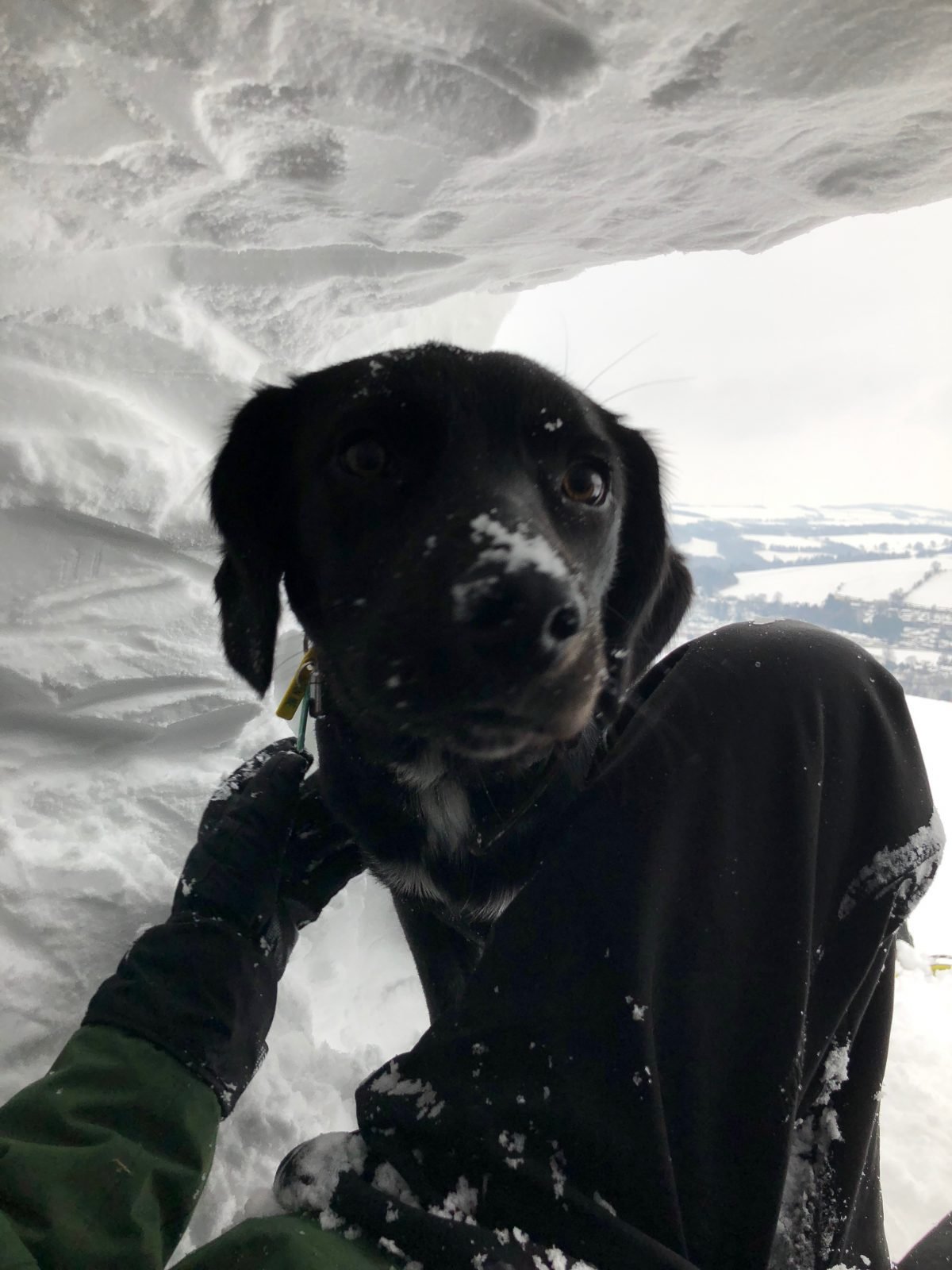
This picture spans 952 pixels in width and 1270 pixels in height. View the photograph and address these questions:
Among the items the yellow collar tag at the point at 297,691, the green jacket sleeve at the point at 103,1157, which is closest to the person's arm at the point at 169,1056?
the green jacket sleeve at the point at 103,1157

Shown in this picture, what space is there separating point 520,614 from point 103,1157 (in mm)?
827

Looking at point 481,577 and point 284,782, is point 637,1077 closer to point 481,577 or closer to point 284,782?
point 481,577

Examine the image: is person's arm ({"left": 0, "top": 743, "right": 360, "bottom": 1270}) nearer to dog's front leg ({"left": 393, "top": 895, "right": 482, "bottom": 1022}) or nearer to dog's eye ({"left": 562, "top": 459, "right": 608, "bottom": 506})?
dog's front leg ({"left": 393, "top": 895, "right": 482, "bottom": 1022})

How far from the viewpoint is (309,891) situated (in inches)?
58.1

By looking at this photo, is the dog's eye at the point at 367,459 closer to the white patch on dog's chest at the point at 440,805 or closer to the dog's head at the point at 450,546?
the dog's head at the point at 450,546

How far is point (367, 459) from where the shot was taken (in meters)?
1.10

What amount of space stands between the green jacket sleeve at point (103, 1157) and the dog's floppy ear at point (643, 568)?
1056 millimetres

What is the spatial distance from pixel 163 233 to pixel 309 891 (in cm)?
168

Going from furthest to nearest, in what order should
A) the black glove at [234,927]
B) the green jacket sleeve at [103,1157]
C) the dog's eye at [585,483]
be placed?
the dog's eye at [585,483]
the black glove at [234,927]
the green jacket sleeve at [103,1157]

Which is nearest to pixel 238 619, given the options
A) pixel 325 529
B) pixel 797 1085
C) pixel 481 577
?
pixel 325 529

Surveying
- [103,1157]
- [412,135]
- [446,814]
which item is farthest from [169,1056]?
[412,135]

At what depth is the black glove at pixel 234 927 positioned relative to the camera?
1092 millimetres

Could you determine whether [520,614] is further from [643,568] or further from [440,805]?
[643,568]

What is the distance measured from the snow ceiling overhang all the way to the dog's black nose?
117 cm
